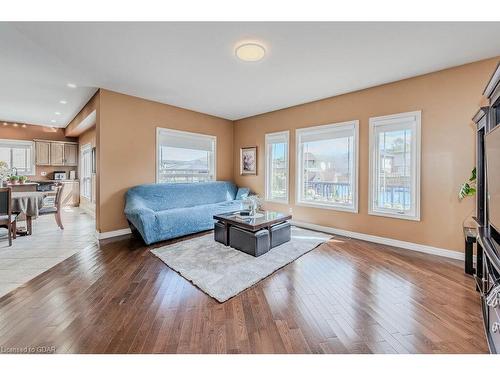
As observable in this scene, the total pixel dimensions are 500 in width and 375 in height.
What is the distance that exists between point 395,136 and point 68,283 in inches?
187

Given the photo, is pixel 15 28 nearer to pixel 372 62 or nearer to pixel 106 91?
pixel 106 91

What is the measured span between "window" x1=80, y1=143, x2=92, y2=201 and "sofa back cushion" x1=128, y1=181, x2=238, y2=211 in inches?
129

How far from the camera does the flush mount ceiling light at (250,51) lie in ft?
7.98

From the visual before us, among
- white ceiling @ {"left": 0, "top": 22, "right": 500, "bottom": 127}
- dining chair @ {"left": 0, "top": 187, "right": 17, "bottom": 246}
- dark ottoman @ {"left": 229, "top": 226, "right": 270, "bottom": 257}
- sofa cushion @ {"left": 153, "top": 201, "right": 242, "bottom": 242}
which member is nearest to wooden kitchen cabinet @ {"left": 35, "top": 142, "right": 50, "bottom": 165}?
white ceiling @ {"left": 0, "top": 22, "right": 500, "bottom": 127}

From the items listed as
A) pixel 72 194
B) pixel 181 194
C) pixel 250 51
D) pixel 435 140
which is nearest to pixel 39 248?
pixel 181 194

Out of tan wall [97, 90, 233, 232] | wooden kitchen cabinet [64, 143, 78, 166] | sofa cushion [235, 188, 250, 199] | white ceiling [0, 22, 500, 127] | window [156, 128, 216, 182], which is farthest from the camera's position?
wooden kitchen cabinet [64, 143, 78, 166]

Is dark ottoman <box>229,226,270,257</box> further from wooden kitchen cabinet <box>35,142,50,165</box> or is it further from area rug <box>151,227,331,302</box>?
wooden kitchen cabinet <box>35,142,50,165</box>

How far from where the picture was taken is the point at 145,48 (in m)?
2.51

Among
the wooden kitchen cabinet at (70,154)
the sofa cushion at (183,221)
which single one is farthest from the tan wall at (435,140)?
the wooden kitchen cabinet at (70,154)

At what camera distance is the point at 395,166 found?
3.47 metres

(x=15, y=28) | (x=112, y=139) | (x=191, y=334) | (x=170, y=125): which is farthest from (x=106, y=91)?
(x=191, y=334)

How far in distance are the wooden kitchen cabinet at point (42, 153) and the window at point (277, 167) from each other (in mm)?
7086

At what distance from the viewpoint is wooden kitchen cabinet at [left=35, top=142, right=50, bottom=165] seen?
6784mm

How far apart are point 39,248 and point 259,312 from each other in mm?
3574
